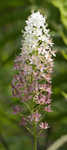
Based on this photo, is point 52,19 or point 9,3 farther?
point 9,3

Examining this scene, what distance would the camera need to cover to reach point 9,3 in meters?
2.96

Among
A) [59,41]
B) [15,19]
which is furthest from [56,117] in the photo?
[15,19]

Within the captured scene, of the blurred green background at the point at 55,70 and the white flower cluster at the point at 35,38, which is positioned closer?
the white flower cluster at the point at 35,38

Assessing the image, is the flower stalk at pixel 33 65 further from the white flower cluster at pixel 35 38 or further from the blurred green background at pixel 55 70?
the blurred green background at pixel 55 70

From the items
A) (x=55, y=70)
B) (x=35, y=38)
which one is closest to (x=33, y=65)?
(x=35, y=38)

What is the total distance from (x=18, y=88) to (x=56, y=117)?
0.95 m

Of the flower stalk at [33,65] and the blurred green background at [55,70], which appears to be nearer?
the flower stalk at [33,65]

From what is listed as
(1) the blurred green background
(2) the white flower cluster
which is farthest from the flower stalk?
(1) the blurred green background

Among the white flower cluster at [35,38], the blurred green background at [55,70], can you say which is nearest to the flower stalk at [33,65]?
the white flower cluster at [35,38]

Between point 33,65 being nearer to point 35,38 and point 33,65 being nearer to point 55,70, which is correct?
point 35,38

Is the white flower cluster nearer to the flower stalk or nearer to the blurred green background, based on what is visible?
the flower stalk

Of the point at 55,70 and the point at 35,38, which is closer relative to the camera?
the point at 35,38

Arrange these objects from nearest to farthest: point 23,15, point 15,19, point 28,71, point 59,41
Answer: point 28,71 < point 59,41 < point 23,15 < point 15,19

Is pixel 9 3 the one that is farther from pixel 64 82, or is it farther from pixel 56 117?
pixel 56 117
